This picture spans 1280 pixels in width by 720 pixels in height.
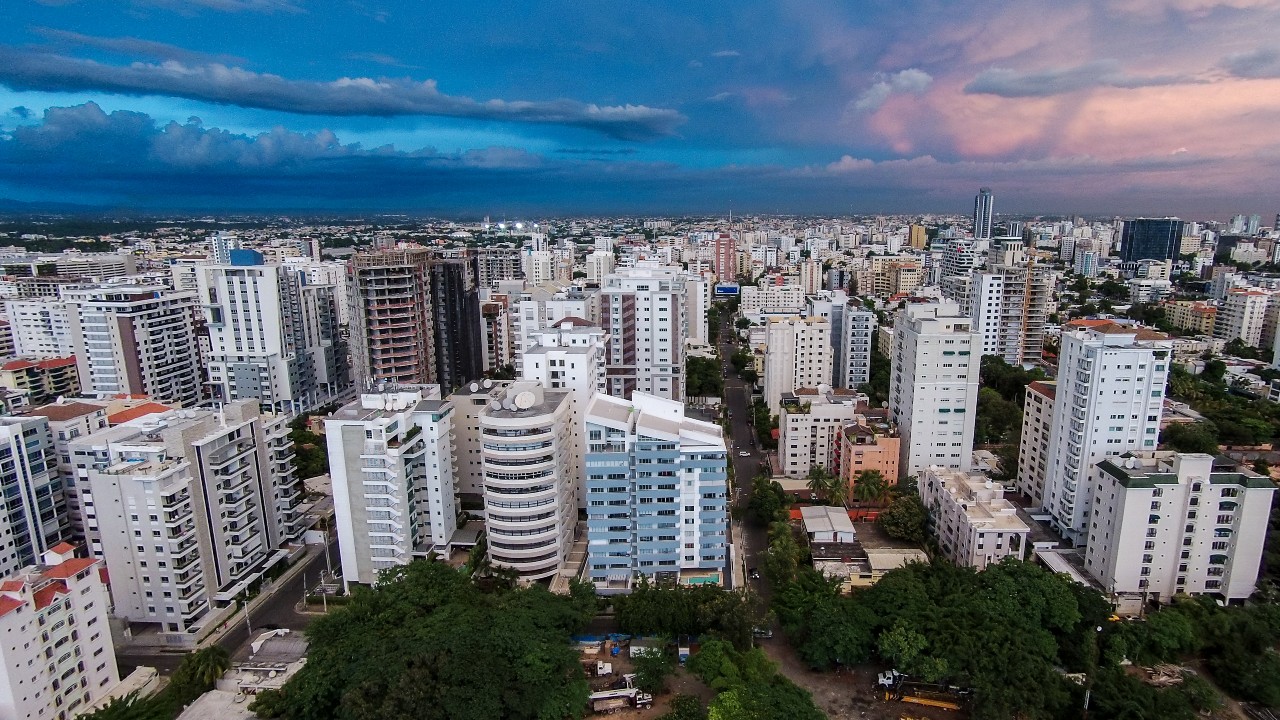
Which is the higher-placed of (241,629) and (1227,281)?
(1227,281)

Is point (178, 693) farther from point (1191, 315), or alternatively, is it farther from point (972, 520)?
point (1191, 315)

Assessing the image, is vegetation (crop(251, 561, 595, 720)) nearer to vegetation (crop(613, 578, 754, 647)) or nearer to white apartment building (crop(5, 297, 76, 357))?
vegetation (crop(613, 578, 754, 647))

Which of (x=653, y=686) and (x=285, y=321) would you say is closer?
(x=653, y=686)

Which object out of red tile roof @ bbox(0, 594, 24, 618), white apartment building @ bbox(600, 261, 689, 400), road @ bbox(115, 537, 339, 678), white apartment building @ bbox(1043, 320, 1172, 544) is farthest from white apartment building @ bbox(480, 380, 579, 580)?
white apartment building @ bbox(1043, 320, 1172, 544)

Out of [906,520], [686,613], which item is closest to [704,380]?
[906,520]

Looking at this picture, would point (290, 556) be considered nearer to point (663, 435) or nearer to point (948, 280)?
point (663, 435)

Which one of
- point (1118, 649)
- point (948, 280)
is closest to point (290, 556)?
point (1118, 649)
